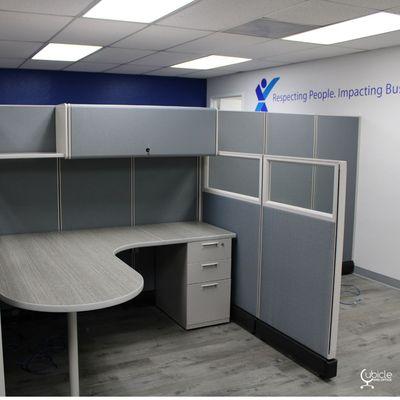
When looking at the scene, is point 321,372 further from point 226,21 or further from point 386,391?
point 226,21

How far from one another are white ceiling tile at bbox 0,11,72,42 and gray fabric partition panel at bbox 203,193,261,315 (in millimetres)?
1689

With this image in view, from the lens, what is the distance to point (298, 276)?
260 cm

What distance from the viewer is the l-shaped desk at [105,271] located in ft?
6.37

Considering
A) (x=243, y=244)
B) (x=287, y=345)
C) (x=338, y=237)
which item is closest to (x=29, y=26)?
(x=243, y=244)

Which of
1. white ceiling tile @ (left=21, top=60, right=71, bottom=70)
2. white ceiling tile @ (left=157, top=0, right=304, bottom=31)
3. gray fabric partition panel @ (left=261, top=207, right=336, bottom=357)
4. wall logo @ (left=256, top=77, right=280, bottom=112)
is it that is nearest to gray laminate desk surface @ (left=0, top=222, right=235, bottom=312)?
gray fabric partition panel @ (left=261, top=207, right=336, bottom=357)

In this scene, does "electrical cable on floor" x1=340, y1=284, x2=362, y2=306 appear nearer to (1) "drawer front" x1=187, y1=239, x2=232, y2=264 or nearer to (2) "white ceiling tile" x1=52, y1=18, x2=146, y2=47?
(1) "drawer front" x1=187, y1=239, x2=232, y2=264

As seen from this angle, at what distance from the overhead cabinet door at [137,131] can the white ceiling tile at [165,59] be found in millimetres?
1897

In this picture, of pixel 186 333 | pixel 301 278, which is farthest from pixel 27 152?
pixel 301 278

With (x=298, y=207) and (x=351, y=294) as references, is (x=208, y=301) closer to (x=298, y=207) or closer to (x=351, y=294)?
(x=298, y=207)

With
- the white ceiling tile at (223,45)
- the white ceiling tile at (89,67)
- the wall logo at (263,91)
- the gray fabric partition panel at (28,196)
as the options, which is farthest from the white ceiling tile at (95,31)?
the wall logo at (263,91)

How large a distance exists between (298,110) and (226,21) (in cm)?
201

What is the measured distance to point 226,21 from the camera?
11.0 feet

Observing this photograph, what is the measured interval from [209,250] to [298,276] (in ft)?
2.01

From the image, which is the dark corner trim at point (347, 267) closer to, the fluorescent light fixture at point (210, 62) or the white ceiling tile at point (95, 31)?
the fluorescent light fixture at point (210, 62)
